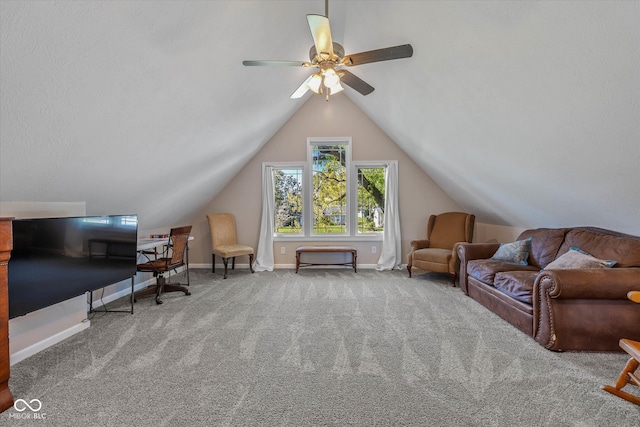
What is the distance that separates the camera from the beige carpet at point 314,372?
4.92 feet

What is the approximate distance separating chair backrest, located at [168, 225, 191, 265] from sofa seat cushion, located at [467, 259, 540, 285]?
376cm

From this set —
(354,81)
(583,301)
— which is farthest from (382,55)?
(583,301)

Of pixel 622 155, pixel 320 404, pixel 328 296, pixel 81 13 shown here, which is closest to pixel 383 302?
pixel 328 296

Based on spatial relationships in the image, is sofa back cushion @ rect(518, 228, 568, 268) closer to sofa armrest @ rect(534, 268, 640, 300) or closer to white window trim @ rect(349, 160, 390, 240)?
sofa armrest @ rect(534, 268, 640, 300)

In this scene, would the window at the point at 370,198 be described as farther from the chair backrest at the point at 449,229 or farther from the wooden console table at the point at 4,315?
the wooden console table at the point at 4,315

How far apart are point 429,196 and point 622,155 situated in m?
3.19

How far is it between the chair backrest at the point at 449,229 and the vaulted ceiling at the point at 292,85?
709 mm

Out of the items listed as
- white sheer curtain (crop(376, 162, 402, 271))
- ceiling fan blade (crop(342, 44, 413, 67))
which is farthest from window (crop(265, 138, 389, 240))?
ceiling fan blade (crop(342, 44, 413, 67))

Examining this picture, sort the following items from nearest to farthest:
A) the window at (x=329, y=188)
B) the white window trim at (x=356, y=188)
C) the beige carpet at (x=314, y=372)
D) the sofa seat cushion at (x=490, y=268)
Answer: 1. the beige carpet at (x=314, y=372)
2. the sofa seat cushion at (x=490, y=268)
3. the white window trim at (x=356, y=188)
4. the window at (x=329, y=188)

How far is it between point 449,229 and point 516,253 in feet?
4.46

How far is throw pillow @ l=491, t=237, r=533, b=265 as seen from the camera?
331cm

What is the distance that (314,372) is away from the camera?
1.89 meters

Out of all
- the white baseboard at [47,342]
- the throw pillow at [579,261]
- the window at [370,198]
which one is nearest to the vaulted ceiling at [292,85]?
the throw pillow at [579,261]

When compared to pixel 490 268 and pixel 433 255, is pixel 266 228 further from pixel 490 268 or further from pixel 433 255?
pixel 490 268
